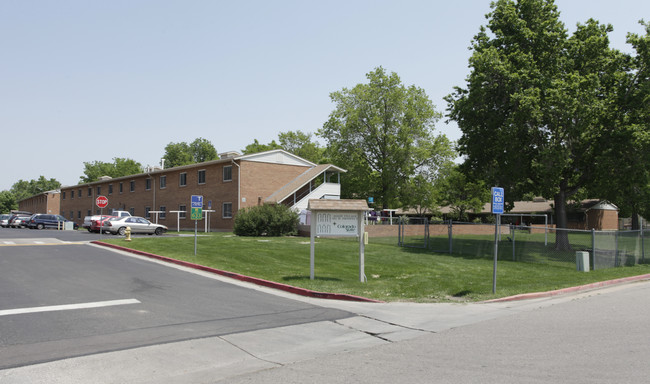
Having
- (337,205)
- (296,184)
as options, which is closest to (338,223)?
(337,205)

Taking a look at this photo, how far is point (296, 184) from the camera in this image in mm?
38438

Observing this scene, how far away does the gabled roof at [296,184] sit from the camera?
37500 mm

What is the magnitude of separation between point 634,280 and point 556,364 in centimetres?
1392

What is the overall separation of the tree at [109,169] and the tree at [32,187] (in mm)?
50878

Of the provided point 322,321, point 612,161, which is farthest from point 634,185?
point 322,321

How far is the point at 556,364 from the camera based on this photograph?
6.06m

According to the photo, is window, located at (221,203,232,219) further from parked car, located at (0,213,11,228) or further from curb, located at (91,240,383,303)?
parked car, located at (0,213,11,228)

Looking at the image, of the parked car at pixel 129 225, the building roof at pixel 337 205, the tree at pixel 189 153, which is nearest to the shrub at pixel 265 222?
the parked car at pixel 129 225

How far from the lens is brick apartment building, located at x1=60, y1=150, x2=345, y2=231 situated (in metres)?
38.5

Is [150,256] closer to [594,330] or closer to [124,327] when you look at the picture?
[124,327]

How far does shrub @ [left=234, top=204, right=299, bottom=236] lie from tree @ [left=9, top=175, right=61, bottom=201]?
14841 cm

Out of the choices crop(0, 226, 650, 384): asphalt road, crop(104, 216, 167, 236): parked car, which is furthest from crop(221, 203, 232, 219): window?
crop(0, 226, 650, 384): asphalt road

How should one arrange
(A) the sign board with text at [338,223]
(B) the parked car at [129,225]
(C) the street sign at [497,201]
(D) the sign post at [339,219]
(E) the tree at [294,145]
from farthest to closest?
(E) the tree at [294,145]
(B) the parked car at [129,225]
(A) the sign board with text at [338,223]
(D) the sign post at [339,219]
(C) the street sign at [497,201]

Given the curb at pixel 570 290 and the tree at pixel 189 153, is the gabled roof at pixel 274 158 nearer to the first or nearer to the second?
the curb at pixel 570 290
